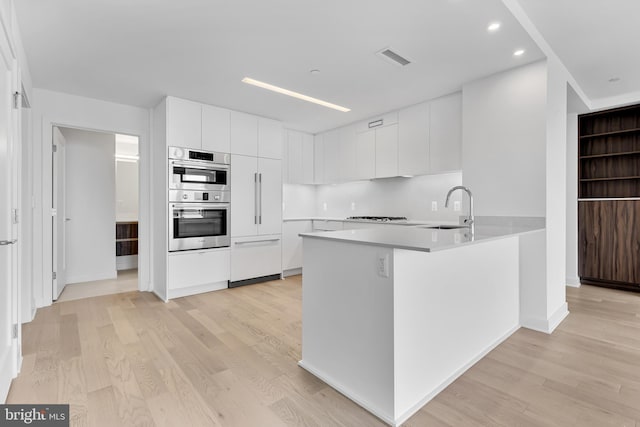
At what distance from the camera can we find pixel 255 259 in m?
4.48

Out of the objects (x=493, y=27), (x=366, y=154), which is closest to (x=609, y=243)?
(x=366, y=154)

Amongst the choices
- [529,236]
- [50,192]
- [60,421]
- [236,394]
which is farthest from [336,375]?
[50,192]

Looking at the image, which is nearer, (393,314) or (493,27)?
(393,314)

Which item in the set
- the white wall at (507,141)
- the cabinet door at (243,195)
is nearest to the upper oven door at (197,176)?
the cabinet door at (243,195)

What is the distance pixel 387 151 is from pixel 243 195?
2095 mm

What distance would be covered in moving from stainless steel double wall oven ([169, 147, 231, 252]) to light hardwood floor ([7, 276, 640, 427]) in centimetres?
100

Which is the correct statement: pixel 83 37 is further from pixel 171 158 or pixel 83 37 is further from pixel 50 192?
pixel 50 192

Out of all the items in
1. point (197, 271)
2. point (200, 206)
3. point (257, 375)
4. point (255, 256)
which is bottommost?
point (257, 375)

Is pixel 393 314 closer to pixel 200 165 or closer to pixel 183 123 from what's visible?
pixel 200 165

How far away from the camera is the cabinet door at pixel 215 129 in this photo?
3959mm

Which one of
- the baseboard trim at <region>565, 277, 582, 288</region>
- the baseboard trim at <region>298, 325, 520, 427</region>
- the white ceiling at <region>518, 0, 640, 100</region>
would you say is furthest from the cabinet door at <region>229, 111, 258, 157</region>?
the baseboard trim at <region>565, 277, 582, 288</region>

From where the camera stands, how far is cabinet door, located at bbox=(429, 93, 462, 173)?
11.9 ft

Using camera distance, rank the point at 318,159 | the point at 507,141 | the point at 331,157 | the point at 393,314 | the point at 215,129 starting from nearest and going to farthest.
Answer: the point at 393,314 < the point at 507,141 < the point at 215,129 < the point at 331,157 < the point at 318,159

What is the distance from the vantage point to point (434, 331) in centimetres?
184
